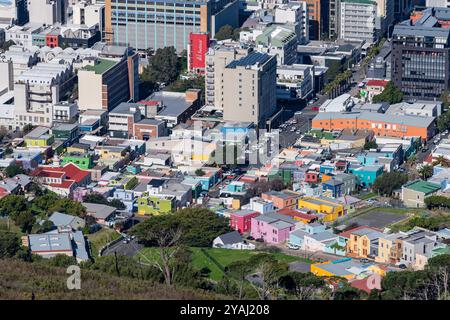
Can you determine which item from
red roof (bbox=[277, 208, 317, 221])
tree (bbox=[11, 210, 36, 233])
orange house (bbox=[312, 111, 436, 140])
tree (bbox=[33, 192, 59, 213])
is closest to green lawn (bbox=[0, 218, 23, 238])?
tree (bbox=[11, 210, 36, 233])

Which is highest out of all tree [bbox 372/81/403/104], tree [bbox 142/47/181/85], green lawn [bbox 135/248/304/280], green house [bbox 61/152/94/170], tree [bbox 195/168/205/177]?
tree [bbox 142/47/181/85]

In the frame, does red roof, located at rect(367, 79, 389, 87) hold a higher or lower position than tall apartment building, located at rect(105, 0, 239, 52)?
lower

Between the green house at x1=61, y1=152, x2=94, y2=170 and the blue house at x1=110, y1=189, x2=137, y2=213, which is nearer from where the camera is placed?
the blue house at x1=110, y1=189, x2=137, y2=213

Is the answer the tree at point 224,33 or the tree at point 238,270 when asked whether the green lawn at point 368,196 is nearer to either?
the tree at point 238,270

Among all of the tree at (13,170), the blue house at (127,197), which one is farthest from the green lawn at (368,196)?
the tree at (13,170)

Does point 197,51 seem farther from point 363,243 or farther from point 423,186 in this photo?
point 363,243

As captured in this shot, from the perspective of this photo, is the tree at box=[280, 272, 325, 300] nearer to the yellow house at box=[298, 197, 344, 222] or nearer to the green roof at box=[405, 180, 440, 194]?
the yellow house at box=[298, 197, 344, 222]
